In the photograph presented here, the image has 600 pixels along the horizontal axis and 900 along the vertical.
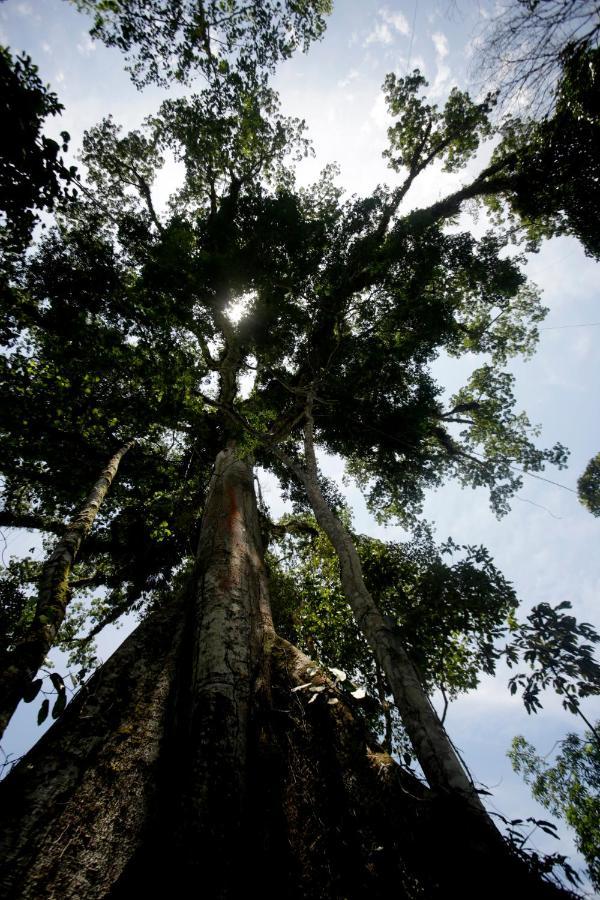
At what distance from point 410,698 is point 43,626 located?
2.94 m

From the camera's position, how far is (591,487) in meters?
14.2

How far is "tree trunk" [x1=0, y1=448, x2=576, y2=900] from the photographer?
70.5 inches

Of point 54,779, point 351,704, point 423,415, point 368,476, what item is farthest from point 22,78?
point 368,476

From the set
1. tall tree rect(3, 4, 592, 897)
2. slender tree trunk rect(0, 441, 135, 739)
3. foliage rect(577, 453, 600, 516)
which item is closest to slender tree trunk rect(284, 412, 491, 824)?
tall tree rect(3, 4, 592, 897)

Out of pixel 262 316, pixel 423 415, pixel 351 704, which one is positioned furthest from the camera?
pixel 423 415

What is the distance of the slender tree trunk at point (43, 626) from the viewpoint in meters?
2.18

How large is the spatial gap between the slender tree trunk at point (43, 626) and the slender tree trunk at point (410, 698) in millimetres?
2702

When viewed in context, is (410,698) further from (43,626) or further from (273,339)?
(273,339)

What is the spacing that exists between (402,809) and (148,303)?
6.33 metres

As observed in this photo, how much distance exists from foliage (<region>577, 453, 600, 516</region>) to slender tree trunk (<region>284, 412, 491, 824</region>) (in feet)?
46.5

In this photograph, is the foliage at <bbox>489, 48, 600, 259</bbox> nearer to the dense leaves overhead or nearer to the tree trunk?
the dense leaves overhead

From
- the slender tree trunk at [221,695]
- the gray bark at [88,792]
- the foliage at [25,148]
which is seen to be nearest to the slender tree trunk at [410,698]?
the slender tree trunk at [221,695]

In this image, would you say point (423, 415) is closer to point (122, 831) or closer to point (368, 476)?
point (368, 476)

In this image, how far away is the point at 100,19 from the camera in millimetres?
7480
